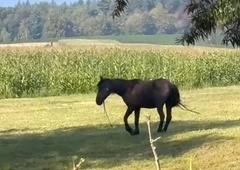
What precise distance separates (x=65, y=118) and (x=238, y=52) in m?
14.9

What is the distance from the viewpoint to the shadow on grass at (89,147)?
37.4 feet

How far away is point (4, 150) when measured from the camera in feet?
41.2

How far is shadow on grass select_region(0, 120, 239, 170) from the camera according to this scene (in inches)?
449

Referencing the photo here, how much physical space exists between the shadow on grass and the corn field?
12.2 meters

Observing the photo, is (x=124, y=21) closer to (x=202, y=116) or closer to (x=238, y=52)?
(x=238, y=52)

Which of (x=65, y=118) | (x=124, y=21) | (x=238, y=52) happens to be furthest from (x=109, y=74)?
(x=124, y=21)

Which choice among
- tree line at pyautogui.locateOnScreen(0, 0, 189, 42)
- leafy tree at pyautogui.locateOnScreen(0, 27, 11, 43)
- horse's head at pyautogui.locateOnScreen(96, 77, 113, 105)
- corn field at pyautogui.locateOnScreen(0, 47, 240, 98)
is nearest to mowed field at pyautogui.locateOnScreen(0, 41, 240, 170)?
corn field at pyautogui.locateOnScreen(0, 47, 240, 98)

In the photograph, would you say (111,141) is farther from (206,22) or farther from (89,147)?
(206,22)

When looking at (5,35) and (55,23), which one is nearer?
(5,35)

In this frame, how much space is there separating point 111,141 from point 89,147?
549 mm

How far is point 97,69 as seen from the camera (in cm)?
2847

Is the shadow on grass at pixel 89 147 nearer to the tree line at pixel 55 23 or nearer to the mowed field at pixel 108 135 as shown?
the mowed field at pixel 108 135

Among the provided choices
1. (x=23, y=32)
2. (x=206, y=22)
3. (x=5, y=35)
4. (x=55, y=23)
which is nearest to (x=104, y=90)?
(x=206, y=22)

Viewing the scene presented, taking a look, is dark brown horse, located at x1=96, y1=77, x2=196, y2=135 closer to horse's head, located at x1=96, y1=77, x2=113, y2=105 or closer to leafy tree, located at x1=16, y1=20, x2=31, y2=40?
horse's head, located at x1=96, y1=77, x2=113, y2=105
